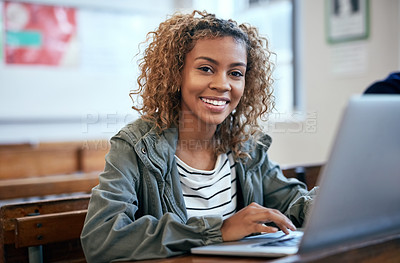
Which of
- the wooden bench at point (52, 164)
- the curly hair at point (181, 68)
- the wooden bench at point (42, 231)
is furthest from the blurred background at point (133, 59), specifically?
the wooden bench at point (42, 231)

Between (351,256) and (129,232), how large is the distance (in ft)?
1.54

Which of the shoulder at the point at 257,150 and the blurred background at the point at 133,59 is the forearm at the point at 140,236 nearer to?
the shoulder at the point at 257,150

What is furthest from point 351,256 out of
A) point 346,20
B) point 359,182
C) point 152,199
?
point 346,20

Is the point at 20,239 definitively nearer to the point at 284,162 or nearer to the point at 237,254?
the point at 237,254

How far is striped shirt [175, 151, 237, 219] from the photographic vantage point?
1.36 metres

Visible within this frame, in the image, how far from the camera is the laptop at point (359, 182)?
2.36ft

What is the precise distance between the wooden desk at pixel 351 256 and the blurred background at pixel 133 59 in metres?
2.55

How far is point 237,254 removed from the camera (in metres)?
0.92

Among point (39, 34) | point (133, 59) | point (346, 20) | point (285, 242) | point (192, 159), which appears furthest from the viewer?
point (39, 34)

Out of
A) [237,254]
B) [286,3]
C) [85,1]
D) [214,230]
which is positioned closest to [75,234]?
[214,230]

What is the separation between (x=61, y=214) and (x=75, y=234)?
0.07m

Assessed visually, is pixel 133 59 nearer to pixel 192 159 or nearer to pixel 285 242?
pixel 192 159

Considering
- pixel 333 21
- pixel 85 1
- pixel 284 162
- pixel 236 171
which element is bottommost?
pixel 284 162

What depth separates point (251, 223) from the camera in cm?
104
